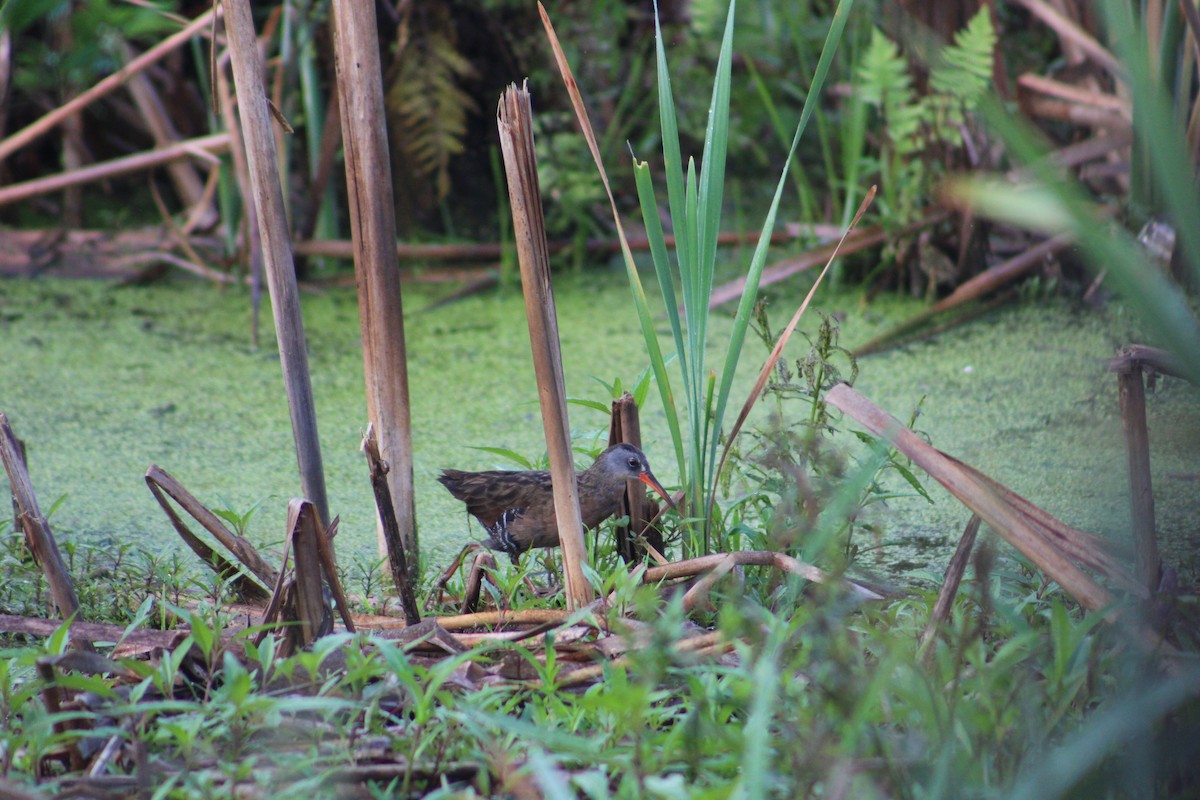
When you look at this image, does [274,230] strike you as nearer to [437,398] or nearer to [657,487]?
[657,487]

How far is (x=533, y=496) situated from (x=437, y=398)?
1182mm

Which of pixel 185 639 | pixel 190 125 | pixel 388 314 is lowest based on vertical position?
pixel 185 639

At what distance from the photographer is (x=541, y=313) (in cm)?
199

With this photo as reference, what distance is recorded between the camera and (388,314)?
2.28 metres

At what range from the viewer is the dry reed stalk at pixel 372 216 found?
2195mm

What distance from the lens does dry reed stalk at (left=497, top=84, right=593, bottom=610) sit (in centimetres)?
192

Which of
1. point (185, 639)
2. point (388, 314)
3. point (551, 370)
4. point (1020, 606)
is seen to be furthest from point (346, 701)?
point (1020, 606)

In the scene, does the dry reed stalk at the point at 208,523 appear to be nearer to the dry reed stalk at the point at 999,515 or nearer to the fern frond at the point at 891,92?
the dry reed stalk at the point at 999,515

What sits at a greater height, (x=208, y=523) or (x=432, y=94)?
(x=432, y=94)

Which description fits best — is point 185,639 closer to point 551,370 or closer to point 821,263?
point 551,370

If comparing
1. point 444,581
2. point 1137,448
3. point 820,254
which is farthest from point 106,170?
point 1137,448

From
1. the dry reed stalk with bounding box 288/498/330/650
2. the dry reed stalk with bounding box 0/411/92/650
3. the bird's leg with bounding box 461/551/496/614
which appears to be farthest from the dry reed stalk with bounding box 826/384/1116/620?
the dry reed stalk with bounding box 0/411/92/650

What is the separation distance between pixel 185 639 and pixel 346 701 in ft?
1.16

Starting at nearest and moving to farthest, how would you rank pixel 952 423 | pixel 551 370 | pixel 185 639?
pixel 185 639 < pixel 551 370 < pixel 952 423
